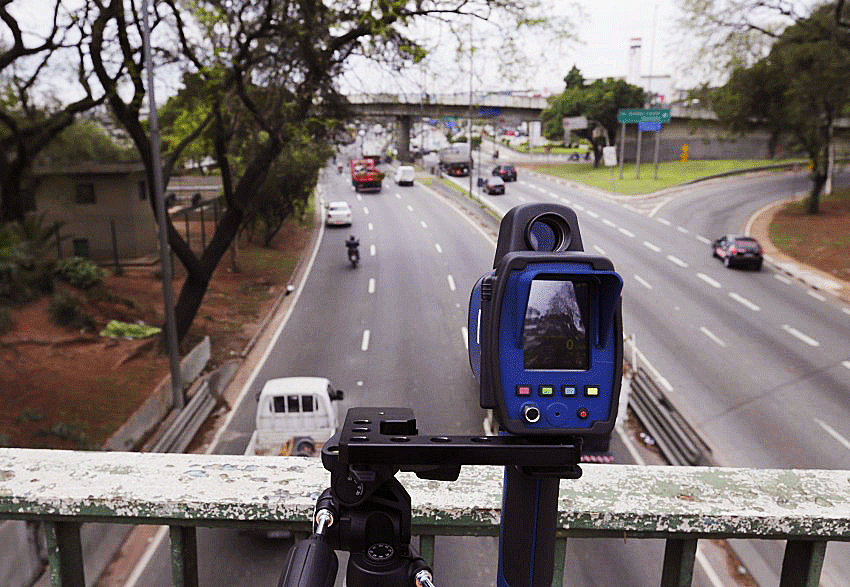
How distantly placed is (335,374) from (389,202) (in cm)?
413

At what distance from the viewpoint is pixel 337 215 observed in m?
26.5

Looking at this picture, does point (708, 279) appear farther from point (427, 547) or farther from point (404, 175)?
point (427, 547)

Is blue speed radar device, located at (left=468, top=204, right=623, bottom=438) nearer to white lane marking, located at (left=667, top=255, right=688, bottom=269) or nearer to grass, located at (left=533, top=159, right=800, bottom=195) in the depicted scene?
grass, located at (left=533, top=159, right=800, bottom=195)

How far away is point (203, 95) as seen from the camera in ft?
41.8

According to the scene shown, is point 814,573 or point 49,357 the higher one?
point 814,573

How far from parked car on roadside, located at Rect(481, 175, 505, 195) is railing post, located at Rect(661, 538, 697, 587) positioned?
9.18 ft

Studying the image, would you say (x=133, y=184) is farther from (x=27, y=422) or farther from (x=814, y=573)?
(x=814, y=573)

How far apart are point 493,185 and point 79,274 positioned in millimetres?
17212

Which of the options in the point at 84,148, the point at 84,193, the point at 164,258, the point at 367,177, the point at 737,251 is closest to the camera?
the point at 164,258

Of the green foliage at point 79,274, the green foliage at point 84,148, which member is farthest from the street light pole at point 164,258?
the green foliage at point 84,148

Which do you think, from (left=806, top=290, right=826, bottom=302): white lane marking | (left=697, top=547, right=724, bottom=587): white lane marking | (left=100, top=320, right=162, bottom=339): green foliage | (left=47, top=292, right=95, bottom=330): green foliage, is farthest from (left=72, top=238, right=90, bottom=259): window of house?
(left=806, top=290, right=826, bottom=302): white lane marking

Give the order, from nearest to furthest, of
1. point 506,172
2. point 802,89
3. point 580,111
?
point 506,172
point 580,111
point 802,89

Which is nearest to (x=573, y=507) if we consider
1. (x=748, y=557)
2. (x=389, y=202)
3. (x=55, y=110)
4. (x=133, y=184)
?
(x=748, y=557)

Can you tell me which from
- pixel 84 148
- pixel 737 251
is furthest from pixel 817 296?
pixel 84 148
